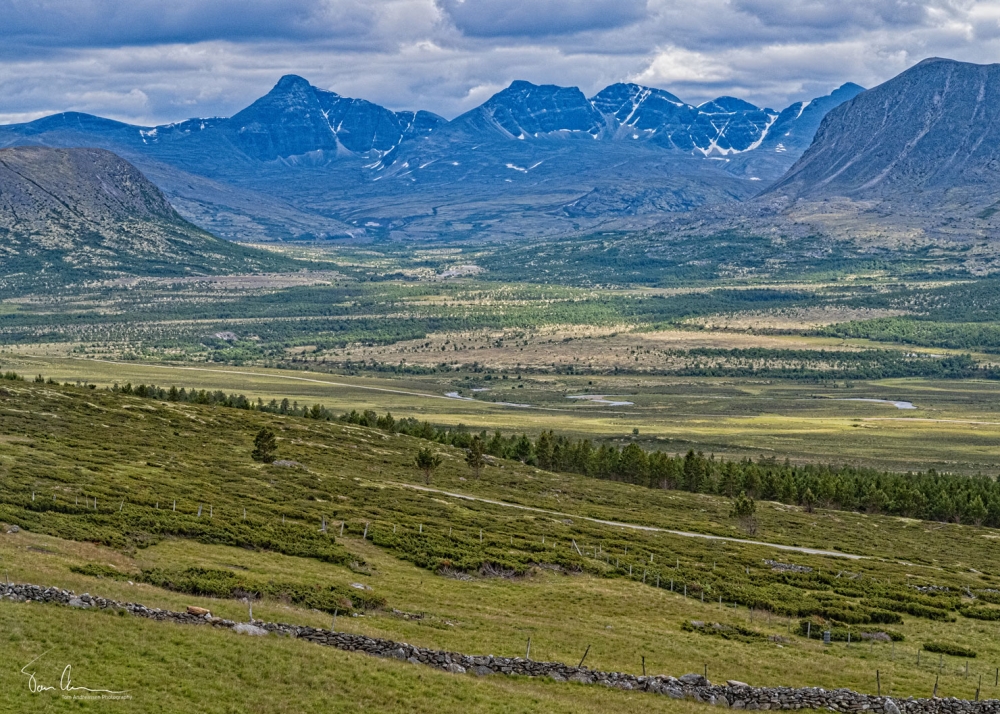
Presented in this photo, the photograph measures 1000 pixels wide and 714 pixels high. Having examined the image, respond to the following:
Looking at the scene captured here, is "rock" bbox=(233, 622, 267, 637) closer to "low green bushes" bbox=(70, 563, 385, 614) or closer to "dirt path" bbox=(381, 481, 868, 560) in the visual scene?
"low green bushes" bbox=(70, 563, 385, 614)

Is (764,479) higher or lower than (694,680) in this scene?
lower

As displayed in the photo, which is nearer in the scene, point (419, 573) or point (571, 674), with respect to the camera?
point (571, 674)

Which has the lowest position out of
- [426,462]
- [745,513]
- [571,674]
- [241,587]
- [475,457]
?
[745,513]

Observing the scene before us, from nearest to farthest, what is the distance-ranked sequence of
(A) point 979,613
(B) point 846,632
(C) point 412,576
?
(B) point 846,632 < (C) point 412,576 < (A) point 979,613

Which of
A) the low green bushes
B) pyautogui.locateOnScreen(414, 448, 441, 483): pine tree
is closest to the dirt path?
pyautogui.locateOnScreen(414, 448, 441, 483): pine tree

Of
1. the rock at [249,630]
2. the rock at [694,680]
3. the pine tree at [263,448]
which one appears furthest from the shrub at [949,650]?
the pine tree at [263,448]

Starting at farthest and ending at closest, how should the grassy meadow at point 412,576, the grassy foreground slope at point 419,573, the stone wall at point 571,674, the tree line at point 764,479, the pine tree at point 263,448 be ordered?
the tree line at point 764,479, the pine tree at point 263,448, the stone wall at point 571,674, the grassy foreground slope at point 419,573, the grassy meadow at point 412,576

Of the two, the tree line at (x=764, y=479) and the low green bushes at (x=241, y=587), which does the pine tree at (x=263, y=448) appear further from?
the low green bushes at (x=241, y=587)

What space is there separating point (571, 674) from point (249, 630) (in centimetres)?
1084

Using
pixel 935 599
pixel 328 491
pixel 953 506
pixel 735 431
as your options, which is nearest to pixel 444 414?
pixel 735 431

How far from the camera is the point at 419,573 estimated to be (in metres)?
57.2

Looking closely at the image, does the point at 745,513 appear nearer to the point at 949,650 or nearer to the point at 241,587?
the point at 949,650

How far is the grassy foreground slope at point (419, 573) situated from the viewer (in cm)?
3584

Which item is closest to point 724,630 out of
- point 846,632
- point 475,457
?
point 846,632
